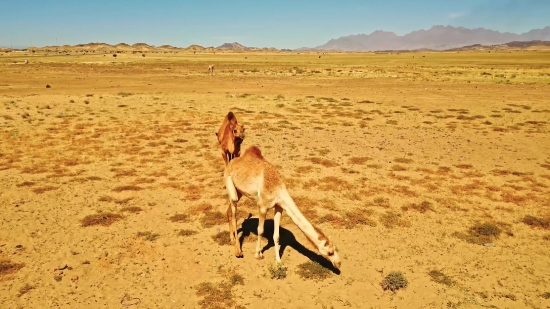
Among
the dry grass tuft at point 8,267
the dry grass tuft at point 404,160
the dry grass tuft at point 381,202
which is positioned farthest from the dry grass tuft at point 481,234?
the dry grass tuft at point 8,267

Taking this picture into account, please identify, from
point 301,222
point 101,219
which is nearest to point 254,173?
point 301,222

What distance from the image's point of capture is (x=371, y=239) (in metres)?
10.3

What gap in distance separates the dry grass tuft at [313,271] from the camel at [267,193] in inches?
19.1

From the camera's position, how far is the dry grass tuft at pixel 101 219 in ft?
35.6

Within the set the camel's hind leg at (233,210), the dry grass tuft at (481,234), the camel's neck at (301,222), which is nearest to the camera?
the camel's neck at (301,222)

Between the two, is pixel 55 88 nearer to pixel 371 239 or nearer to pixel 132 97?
pixel 132 97

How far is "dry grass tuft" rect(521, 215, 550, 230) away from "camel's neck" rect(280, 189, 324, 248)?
7.84 meters

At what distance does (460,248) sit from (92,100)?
34.3 m

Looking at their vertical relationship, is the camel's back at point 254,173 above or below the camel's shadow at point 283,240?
above

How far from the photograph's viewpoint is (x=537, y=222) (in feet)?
36.7

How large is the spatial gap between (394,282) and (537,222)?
6.44 m

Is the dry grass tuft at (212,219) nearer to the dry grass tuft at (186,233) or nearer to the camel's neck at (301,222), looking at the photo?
the dry grass tuft at (186,233)

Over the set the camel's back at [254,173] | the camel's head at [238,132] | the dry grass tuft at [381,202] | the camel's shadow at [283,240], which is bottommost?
the camel's shadow at [283,240]

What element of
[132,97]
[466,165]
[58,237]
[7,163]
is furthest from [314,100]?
[58,237]
